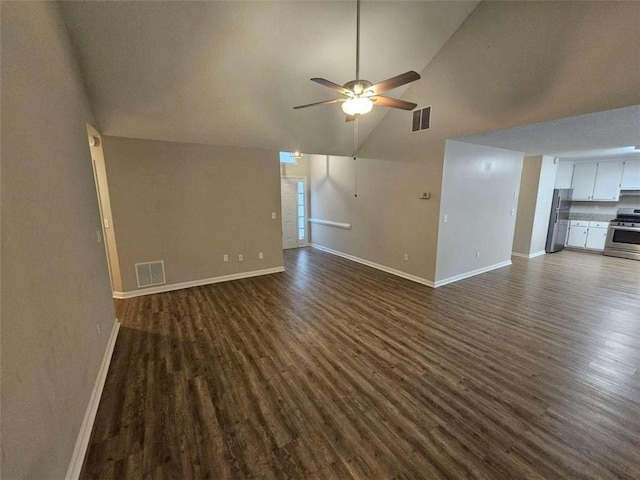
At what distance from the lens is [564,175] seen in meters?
7.19

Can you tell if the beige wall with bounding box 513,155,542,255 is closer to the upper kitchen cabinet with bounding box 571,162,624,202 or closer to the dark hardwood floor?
the upper kitchen cabinet with bounding box 571,162,624,202

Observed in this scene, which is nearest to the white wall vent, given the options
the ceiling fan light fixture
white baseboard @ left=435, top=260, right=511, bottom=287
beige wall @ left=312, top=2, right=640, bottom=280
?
the ceiling fan light fixture

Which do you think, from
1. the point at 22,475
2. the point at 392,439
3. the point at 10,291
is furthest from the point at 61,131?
the point at 392,439

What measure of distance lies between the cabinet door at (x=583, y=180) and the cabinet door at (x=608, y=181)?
96 mm

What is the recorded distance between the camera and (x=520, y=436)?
1.83 m

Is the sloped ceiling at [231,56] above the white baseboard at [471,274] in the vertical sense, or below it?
above

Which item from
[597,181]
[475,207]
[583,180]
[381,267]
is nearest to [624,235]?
[597,181]

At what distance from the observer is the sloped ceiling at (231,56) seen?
2643 millimetres

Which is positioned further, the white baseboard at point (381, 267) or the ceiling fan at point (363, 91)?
the white baseboard at point (381, 267)

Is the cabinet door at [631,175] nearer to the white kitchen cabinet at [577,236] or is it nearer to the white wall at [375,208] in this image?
the white kitchen cabinet at [577,236]

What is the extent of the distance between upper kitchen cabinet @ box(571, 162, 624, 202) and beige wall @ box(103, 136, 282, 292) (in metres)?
8.00

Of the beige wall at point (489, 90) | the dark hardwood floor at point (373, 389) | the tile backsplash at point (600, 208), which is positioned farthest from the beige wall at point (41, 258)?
the tile backsplash at point (600, 208)

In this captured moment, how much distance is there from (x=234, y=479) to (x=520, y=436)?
1.87 metres

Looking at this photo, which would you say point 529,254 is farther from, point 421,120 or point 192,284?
point 192,284
